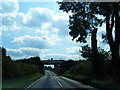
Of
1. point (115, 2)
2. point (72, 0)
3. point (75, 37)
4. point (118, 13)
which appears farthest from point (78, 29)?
point (115, 2)

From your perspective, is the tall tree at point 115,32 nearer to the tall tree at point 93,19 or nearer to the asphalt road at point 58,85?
the tall tree at point 93,19

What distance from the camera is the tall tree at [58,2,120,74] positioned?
2653 cm

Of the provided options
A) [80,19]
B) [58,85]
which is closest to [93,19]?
[80,19]

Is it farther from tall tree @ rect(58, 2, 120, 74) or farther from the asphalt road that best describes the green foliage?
the asphalt road

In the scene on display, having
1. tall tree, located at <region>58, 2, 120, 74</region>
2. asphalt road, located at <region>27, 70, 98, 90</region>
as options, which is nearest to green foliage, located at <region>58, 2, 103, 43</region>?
tall tree, located at <region>58, 2, 120, 74</region>

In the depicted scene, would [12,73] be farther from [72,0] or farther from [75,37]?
[72,0]

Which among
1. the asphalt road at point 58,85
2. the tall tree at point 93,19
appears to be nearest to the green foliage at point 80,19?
the tall tree at point 93,19

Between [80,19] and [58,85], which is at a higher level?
[80,19]

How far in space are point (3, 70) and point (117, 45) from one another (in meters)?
14.3

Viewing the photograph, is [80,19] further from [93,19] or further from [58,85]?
[58,85]

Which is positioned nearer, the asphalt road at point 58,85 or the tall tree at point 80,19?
the asphalt road at point 58,85

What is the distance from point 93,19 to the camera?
3183 centimetres

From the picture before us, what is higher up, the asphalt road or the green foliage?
the green foliage

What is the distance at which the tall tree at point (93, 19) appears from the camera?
87.0ft
